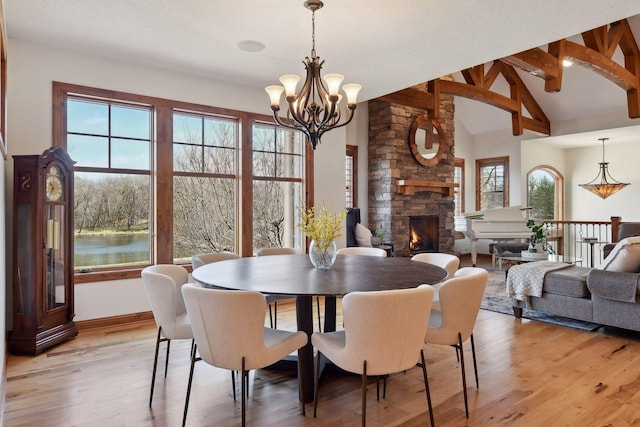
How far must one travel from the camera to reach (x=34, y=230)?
3.38 m

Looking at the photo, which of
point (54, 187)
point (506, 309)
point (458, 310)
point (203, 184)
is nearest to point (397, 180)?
point (506, 309)

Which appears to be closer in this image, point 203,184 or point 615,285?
point 615,285

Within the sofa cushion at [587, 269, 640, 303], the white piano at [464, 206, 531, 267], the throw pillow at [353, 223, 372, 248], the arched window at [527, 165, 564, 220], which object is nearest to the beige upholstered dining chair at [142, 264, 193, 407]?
the sofa cushion at [587, 269, 640, 303]

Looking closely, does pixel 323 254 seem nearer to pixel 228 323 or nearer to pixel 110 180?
pixel 228 323

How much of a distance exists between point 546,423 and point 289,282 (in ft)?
5.23

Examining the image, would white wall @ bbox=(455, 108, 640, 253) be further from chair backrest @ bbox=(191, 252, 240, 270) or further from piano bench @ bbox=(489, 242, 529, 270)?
chair backrest @ bbox=(191, 252, 240, 270)

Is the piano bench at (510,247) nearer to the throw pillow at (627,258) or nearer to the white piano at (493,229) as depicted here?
the white piano at (493,229)

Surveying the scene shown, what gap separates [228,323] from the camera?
1.99 metres

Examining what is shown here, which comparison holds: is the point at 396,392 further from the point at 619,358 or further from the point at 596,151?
the point at 596,151

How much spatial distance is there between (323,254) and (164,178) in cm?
243

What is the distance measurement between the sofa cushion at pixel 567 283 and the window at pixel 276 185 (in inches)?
116

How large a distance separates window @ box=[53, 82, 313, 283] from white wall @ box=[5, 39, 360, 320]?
93mm

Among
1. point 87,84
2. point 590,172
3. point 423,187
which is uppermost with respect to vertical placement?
point 87,84

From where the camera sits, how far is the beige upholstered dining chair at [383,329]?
74.6 inches
